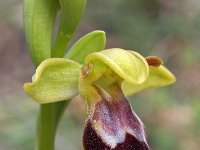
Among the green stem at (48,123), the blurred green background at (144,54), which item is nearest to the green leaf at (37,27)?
the green stem at (48,123)

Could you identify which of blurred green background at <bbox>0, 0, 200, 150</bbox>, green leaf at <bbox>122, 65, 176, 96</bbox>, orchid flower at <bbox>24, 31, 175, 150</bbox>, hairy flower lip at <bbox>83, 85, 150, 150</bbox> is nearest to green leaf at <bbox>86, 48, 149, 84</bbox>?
orchid flower at <bbox>24, 31, 175, 150</bbox>

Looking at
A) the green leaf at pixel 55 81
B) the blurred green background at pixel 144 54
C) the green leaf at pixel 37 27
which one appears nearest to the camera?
the green leaf at pixel 55 81

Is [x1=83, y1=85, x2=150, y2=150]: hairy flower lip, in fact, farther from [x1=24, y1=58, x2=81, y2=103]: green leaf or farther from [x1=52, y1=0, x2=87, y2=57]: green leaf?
[x1=52, y1=0, x2=87, y2=57]: green leaf

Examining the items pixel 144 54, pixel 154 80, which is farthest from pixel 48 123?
pixel 144 54

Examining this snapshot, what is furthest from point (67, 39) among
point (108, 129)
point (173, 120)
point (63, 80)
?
point (173, 120)

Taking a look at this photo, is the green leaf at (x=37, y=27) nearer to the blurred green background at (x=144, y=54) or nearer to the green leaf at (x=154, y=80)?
the green leaf at (x=154, y=80)

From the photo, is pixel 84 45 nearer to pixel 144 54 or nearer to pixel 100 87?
pixel 100 87

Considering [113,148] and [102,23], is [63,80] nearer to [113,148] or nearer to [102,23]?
[113,148]
